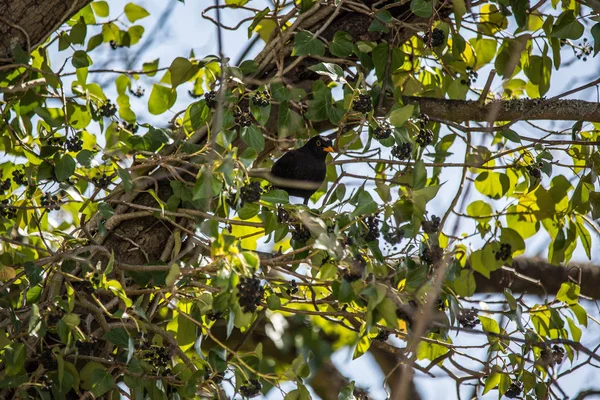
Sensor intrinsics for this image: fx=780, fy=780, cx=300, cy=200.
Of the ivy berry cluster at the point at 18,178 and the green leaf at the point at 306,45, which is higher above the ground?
the green leaf at the point at 306,45

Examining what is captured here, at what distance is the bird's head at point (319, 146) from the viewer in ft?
9.50

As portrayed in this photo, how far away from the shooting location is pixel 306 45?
2.46 m

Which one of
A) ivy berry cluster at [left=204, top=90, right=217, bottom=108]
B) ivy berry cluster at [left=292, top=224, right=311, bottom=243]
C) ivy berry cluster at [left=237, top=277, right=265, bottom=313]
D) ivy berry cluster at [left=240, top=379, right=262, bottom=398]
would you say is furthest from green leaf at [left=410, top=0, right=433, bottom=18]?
ivy berry cluster at [left=240, top=379, right=262, bottom=398]

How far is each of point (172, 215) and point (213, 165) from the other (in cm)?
46

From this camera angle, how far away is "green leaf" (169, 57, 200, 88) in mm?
2697

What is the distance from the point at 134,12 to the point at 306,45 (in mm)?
1058

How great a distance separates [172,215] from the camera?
7.79ft

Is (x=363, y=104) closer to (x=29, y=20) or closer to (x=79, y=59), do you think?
(x=79, y=59)

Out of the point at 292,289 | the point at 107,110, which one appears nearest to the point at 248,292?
the point at 292,289

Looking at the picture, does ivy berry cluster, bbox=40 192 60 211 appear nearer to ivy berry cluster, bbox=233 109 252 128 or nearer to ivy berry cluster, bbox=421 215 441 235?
ivy berry cluster, bbox=233 109 252 128

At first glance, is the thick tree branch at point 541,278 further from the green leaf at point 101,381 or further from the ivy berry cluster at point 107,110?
the green leaf at point 101,381

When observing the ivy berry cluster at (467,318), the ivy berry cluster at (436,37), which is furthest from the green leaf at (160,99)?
the ivy berry cluster at (467,318)

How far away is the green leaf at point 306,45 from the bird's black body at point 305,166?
39cm

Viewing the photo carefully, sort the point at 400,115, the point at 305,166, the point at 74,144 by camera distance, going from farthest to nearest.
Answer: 1. the point at 305,166
2. the point at 74,144
3. the point at 400,115
